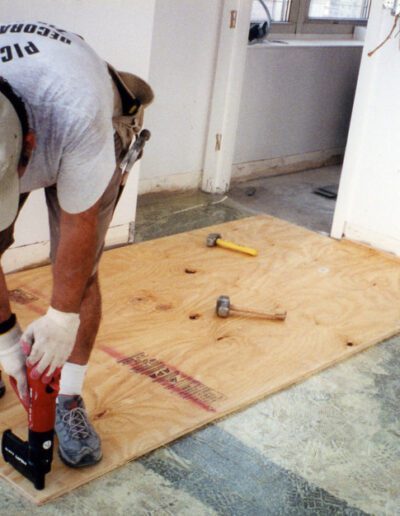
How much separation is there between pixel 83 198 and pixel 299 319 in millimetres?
1627

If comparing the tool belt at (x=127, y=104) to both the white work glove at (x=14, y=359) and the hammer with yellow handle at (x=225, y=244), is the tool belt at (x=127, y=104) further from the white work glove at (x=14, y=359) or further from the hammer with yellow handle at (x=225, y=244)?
the hammer with yellow handle at (x=225, y=244)

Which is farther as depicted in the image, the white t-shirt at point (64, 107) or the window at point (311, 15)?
the window at point (311, 15)

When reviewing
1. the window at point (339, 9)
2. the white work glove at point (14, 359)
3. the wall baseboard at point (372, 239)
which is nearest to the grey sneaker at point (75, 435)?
the white work glove at point (14, 359)

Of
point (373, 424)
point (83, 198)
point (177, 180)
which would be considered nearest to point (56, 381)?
point (83, 198)

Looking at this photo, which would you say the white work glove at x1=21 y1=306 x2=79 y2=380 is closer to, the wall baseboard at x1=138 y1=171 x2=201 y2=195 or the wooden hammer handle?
the wooden hammer handle

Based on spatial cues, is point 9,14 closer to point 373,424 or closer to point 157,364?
point 157,364

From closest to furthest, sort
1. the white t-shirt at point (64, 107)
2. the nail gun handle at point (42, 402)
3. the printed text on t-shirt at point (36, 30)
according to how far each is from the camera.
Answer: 1. the white t-shirt at point (64, 107)
2. the printed text on t-shirt at point (36, 30)
3. the nail gun handle at point (42, 402)

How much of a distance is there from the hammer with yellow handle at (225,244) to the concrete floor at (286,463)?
1.00 m

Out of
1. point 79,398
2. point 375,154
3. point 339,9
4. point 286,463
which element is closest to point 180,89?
point 375,154

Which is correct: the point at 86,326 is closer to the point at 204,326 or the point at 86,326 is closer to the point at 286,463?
the point at 286,463

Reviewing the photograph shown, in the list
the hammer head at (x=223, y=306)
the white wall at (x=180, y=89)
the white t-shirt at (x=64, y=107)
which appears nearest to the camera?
the white t-shirt at (x=64, y=107)

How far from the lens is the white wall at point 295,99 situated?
16.1 feet

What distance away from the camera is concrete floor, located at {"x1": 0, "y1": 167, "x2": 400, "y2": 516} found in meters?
1.94

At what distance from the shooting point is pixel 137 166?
11.7 ft
